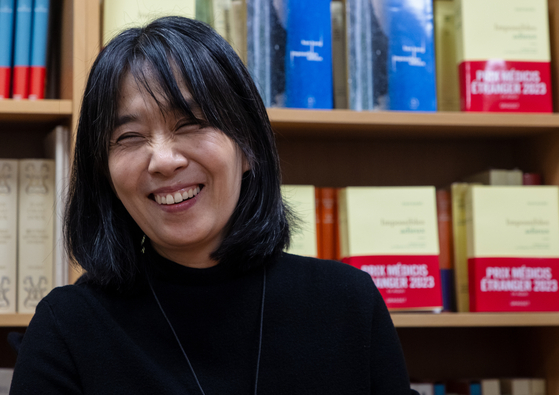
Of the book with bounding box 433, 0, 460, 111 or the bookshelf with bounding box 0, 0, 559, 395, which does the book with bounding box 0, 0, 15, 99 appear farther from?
the book with bounding box 433, 0, 460, 111

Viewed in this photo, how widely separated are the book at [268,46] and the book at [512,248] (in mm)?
572

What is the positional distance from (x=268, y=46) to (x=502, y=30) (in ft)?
2.03

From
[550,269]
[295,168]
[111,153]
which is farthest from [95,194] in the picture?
[550,269]

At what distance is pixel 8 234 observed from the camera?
1340 mm

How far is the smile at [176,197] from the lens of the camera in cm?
87

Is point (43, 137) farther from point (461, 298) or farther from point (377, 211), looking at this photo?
point (461, 298)

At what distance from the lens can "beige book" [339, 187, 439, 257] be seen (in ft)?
4.55

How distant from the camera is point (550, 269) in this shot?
1398mm

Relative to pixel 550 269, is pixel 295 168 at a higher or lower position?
higher

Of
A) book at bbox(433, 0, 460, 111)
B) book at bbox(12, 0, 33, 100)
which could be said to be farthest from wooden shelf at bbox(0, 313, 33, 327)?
book at bbox(433, 0, 460, 111)

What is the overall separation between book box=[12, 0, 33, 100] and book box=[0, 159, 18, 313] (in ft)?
0.60

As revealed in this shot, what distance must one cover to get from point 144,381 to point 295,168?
949 millimetres

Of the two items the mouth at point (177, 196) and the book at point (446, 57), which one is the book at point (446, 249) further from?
the mouth at point (177, 196)

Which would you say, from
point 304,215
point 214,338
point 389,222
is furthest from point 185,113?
point 389,222
